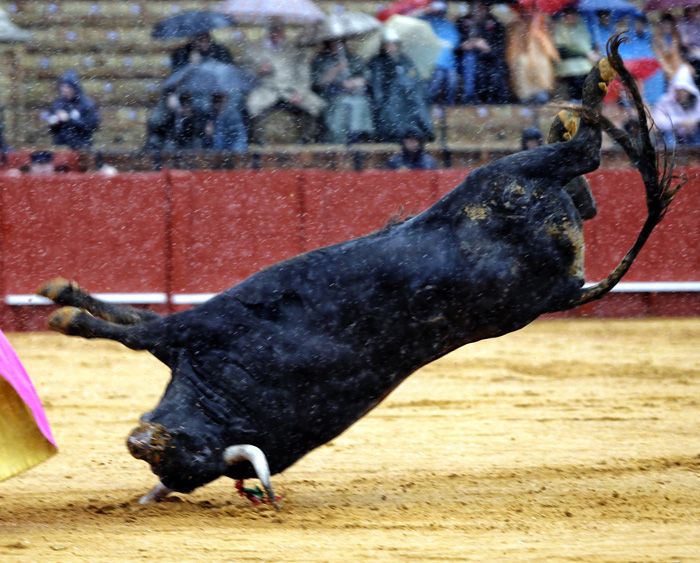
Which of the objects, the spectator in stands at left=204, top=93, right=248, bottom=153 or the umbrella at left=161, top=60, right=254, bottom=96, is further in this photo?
the spectator in stands at left=204, top=93, right=248, bottom=153

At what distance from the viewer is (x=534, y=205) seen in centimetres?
454

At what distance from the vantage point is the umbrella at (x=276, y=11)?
469 inches

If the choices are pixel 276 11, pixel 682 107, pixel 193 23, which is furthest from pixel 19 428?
pixel 682 107

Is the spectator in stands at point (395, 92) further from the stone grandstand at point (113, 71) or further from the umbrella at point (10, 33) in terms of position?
the umbrella at point (10, 33)

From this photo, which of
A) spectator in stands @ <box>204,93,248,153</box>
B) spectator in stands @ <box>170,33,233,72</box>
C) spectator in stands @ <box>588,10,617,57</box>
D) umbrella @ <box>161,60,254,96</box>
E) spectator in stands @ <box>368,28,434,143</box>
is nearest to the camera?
spectator in stands @ <box>368,28,434,143</box>

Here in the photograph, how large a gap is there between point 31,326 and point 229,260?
5.92ft

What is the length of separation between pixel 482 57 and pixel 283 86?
1873 mm

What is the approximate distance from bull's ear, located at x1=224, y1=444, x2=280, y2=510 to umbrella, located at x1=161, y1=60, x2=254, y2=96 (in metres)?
6.85

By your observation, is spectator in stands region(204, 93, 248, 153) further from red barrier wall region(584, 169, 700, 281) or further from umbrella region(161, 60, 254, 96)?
red barrier wall region(584, 169, 700, 281)

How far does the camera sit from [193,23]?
11727mm

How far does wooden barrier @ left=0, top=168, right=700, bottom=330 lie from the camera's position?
10695 mm

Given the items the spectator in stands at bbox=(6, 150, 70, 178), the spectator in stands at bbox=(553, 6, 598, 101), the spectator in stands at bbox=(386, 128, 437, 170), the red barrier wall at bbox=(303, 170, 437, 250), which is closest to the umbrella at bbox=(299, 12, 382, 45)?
the spectator in stands at bbox=(386, 128, 437, 170)

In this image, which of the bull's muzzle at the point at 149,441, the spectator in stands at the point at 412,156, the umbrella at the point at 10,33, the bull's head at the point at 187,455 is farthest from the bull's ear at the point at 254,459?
the umbrella at the point at 10,33

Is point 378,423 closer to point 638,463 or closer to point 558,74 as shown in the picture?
point 638,463
